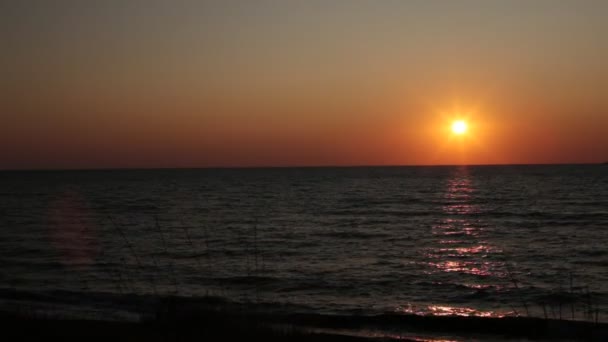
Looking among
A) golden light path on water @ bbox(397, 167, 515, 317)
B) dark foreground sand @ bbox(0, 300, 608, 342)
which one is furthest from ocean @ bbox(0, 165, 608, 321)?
dark foreground sand @ bbox(0, 300, 608, 342)

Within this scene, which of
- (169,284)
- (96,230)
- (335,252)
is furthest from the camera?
(96,230)

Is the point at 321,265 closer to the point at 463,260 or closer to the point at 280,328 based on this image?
the point at 463,260

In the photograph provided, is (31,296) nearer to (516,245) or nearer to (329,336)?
(329,336)

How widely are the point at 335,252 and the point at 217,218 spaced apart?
18.3m

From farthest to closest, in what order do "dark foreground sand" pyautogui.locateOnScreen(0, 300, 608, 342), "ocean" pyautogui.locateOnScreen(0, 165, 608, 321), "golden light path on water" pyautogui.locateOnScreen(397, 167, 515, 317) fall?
"ocean" pyautogui.locateOnScreen(0, 165, 608, 321) → "golden light path on water" pyautogui.locateOnScreen(397, 167, 515, 317) → "dark foreground sand" pyautogui.locateOnScreen(0, 300, 608, 342)

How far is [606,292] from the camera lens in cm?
1739

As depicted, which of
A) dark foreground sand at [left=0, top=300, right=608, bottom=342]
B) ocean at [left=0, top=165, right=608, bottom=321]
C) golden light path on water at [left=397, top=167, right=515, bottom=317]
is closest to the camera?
dark foreground sand at [left=0, top=300, right=608, bottom=342]

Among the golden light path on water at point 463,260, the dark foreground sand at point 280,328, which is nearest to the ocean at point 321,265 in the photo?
the golden light path on water at point 463,260

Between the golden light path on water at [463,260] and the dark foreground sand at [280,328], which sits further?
the golden light path on water at [463,260]

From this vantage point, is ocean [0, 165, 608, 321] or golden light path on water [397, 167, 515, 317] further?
ocean [0, 165, 608, 321]

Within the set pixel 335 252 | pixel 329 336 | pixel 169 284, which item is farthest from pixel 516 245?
pixel 329 336

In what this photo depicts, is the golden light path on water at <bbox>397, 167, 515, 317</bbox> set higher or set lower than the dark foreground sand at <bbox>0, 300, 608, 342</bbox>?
lower

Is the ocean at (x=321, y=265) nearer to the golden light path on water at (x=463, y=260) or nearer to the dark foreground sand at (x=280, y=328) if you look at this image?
the golden light path on water at (x=463, y=260)

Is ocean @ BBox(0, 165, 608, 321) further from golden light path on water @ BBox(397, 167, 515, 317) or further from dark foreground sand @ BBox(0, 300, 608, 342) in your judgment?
dark foreground sand @ BBox(0, 300, 608, 342)
